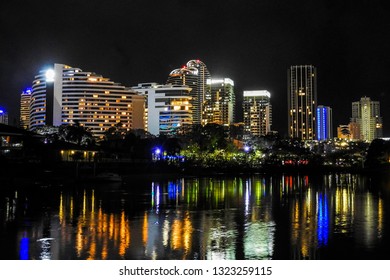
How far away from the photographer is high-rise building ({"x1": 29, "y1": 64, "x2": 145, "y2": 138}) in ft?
517

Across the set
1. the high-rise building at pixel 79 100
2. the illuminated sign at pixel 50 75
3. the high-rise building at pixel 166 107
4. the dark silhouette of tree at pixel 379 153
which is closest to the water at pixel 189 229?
the dark silhouette of tree at pixel 379 153

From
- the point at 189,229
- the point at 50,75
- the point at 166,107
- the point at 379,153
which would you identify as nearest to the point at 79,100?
the point at 50,75

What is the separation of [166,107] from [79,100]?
127 ft

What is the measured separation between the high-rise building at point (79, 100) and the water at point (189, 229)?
13104cm

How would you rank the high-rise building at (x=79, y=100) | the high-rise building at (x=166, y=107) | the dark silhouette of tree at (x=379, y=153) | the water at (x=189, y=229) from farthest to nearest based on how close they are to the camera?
the high-rise building at (x=166, y=107), the high-rise building at (x=79, y=100), the dark silhouette of tree at (x=379, y=153), the water at (x=189, y=229)

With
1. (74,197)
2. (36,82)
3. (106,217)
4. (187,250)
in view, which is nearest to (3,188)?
(74,197)

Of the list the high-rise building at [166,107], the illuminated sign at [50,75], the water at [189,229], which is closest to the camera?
the water at [189,229]

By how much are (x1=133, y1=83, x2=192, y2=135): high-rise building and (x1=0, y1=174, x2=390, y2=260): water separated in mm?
153482

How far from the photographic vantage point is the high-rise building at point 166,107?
18262cm

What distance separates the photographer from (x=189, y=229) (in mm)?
18375

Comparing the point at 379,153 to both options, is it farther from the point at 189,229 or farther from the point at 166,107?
the point at 189,229

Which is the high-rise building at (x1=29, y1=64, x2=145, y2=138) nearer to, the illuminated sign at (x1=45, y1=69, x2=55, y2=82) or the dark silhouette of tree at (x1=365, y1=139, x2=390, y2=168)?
the illuminated sign at (x1=45, y1=69, x2=55, y2=82)

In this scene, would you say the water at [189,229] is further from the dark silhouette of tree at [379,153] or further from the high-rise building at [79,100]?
the high-rise building at [79,100]

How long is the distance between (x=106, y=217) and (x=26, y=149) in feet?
133
